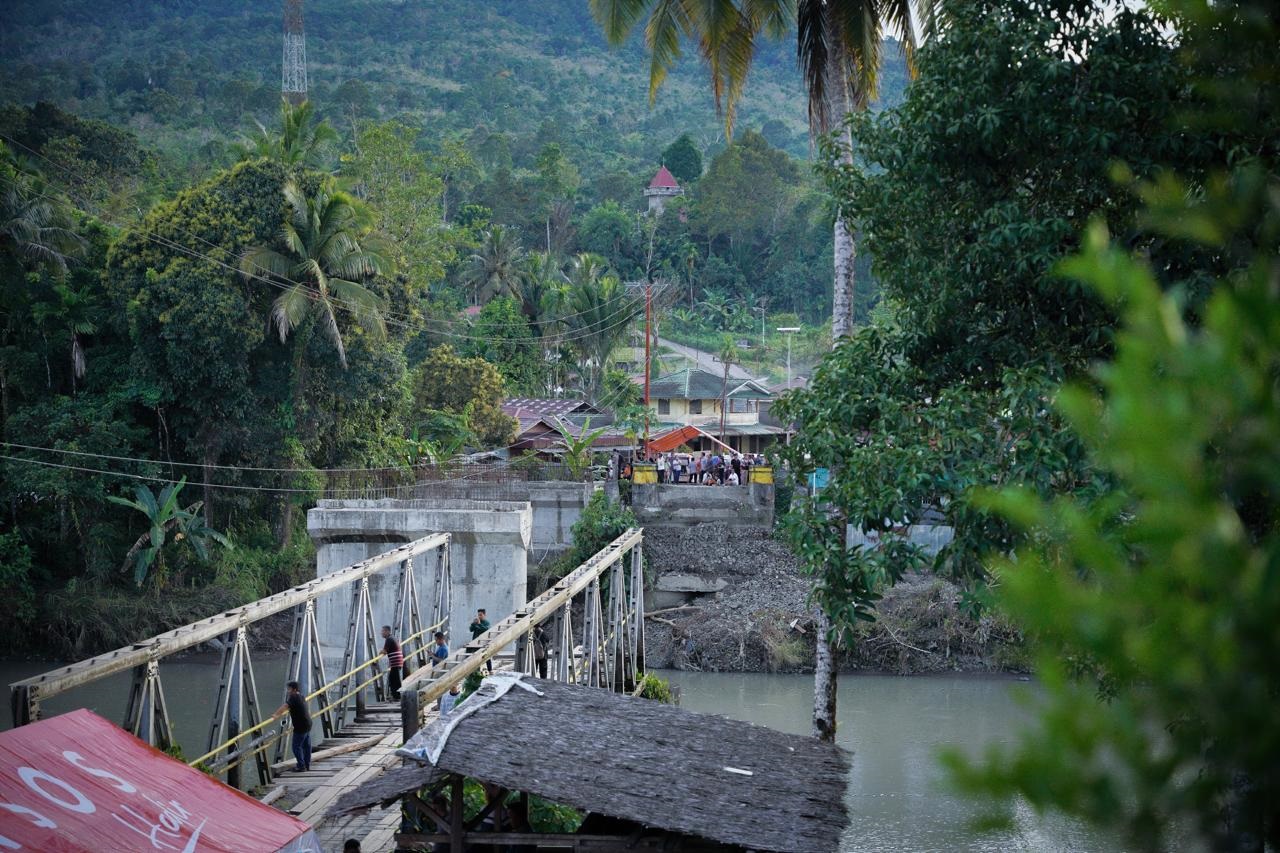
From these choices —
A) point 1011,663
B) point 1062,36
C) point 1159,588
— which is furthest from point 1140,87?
point 1011,663

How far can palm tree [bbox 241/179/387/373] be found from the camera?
28953mm

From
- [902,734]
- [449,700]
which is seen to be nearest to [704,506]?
[902,734]

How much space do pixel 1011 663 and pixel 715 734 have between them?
61.5 ft

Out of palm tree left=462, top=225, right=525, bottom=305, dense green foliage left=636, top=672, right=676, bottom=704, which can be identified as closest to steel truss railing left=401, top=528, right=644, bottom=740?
dense green foliage left=636, top=672, right=676, bottom=704

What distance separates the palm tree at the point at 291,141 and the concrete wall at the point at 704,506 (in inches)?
515

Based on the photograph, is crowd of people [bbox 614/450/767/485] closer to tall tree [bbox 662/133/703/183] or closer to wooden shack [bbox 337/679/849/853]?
wooden shack [bbox 337/679/849/853]

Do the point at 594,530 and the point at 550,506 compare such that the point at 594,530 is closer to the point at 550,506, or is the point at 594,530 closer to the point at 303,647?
the point at 550,506

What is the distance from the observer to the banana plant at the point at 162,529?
91.0 ft

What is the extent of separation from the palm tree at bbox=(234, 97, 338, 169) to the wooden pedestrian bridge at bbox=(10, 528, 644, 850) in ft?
53.8

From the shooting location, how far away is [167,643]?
421 inches

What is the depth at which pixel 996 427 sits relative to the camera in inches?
358

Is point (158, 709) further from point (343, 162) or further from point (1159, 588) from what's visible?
point (343, 162)

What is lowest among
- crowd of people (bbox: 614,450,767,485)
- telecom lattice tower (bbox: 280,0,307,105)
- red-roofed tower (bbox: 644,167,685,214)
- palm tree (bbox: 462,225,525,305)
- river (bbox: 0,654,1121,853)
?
river (bbox: 0,654,1121,853)

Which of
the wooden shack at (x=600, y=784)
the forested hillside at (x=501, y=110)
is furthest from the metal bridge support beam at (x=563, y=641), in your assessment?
the forested hillside at (x=501, y=110)
